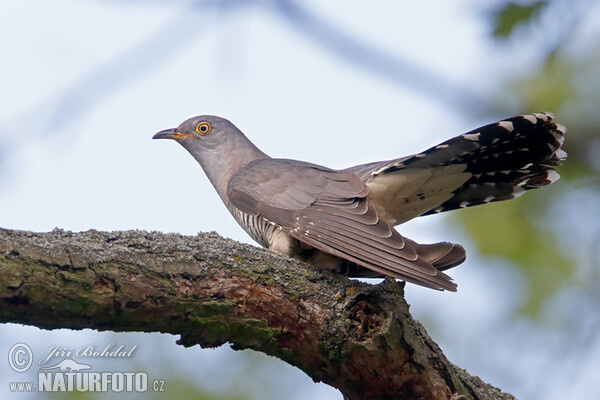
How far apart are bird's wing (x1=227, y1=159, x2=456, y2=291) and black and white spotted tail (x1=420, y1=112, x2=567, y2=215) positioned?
1.65 ft

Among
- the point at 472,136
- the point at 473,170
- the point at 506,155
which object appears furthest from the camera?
the point at 473,170

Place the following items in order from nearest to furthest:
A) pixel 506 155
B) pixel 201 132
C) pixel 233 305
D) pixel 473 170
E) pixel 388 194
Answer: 1. pixel 233 305
2. pixel 506 155
3. pixel 473 170
4. pixel 388 194
5. pixel 201 132

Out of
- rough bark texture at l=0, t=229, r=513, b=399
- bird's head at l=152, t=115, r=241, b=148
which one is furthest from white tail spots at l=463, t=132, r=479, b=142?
bird's head at l=152, t=115, r=241, b=148

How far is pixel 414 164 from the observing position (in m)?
3.99

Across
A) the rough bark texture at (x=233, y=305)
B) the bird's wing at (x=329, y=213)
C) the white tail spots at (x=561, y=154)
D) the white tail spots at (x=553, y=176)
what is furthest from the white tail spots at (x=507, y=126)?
the rough bark texture at (x=233, y=305)

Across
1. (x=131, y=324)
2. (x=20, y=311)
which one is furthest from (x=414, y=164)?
(x=20, y=311)

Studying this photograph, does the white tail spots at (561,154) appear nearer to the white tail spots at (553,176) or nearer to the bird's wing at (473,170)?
the bird's wing at (473,170)

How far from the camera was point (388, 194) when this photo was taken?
4195 millimetres

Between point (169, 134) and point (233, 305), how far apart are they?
127 inches

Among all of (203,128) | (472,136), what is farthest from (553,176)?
(203,128)

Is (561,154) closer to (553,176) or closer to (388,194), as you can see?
(553,176)

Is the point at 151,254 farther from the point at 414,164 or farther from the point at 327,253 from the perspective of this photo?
the point at 414,164

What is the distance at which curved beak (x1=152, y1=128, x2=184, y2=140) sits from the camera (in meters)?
5.68

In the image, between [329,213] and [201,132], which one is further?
[201,132]
